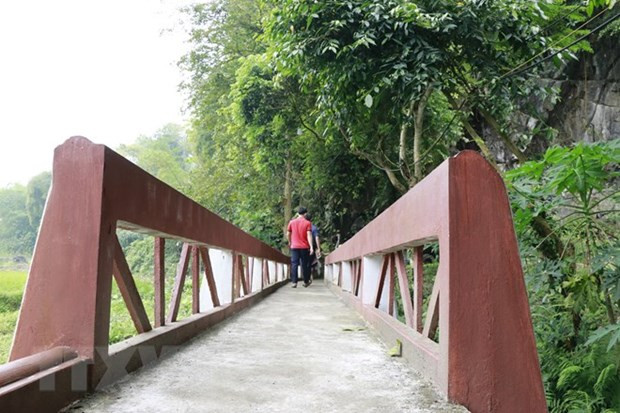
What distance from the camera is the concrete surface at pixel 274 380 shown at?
5.68 ft

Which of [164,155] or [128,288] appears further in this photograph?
[164,155]

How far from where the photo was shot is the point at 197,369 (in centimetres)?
231

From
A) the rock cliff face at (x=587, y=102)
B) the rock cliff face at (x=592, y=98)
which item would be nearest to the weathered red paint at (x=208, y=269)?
the rock cliff face at (x=587, y=102)

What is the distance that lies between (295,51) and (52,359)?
4606 mm

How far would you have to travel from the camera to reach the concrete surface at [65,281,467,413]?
5.68ft

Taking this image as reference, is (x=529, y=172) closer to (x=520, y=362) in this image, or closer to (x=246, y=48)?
Answer: (x=520, y=362)

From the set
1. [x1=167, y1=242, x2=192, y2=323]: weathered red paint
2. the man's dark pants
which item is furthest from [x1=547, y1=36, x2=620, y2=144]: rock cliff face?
[x1=167, y1=242, x2=192, y2=323]: weathered red paint

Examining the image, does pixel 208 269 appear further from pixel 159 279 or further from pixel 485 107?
pixel 485 107

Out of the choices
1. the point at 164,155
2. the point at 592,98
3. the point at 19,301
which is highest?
the point at 164,155

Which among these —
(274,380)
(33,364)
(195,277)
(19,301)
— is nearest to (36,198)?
(19,301)

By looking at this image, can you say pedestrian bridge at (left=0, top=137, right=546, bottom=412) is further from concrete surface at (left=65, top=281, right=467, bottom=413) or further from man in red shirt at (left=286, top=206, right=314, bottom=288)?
man in red shirt at (left=286, top=206, right=314, bottom=288)

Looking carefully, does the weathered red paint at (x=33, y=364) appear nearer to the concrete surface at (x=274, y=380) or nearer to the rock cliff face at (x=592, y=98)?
the concrete surface at (x=274, y=380)

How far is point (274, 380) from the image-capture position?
2.12 meters

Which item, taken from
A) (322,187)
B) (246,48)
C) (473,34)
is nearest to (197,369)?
(473,34)
